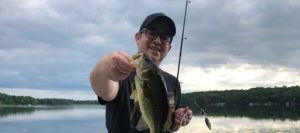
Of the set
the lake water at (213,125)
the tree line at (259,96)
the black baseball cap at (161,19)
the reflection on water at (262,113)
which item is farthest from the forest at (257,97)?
the black baseball cap at (161,19)

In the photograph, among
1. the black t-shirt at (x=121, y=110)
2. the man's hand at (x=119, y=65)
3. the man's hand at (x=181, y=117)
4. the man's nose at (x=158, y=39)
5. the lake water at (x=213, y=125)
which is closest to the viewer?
the man's hand at (x=119, y=65)

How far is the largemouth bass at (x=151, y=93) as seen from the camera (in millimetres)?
2309

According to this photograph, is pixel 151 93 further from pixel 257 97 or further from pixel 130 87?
pixel 257 97

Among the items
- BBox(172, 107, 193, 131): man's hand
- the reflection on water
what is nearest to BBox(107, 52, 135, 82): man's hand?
BBox(172, 107, 193, 131): man's hand

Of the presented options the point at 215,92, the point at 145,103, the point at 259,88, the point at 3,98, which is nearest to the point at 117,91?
the point at 145,103

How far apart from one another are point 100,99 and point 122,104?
321mm

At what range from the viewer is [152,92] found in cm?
236

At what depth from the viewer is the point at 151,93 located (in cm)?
236

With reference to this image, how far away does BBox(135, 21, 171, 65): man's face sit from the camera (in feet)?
12.5

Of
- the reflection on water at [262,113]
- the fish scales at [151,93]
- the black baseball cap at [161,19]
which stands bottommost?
the reflection on water at [262,113]

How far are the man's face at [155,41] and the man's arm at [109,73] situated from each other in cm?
53

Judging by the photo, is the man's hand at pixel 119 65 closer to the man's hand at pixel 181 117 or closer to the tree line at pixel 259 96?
the man's hand at pixel 181 117

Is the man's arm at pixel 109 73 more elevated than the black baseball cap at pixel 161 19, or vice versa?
the black baseball cap at pixel 161 19

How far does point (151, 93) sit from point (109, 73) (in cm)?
51
